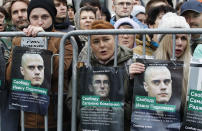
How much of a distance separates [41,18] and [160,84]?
65.4 inches

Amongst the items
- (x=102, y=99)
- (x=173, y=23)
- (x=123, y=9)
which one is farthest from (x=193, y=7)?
(x=102, y=99)

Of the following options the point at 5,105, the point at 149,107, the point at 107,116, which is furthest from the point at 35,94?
the point at 149,107

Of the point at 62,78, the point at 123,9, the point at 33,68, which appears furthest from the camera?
the point at 123,9

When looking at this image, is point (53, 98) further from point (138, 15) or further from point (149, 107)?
point (138, 15)

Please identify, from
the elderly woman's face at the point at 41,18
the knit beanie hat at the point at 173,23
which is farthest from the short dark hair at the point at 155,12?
the elderly woman's face at the point at 41,18

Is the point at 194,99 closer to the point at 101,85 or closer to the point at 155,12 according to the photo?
the point at 101,85

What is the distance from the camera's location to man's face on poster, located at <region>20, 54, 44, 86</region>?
13.4 ft

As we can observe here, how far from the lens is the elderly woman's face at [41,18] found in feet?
14.9

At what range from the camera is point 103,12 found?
7.31 metres

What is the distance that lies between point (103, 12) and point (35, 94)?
3467 mm

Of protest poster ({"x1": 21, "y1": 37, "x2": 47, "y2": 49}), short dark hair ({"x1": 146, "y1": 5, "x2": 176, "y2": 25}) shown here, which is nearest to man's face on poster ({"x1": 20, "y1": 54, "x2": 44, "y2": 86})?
protest poster ({"x1": 21, "y1": 37, "x2": 47, "y2": 49})

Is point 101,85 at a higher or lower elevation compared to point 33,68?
lower

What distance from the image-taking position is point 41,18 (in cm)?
457

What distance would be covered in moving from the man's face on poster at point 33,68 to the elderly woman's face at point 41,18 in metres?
0.53
